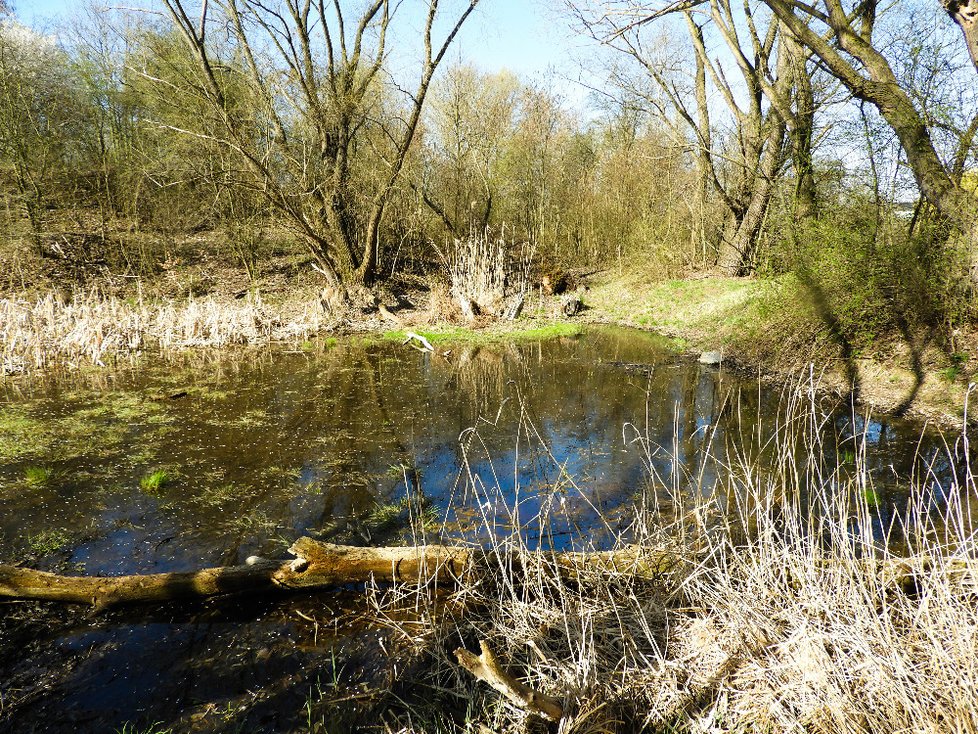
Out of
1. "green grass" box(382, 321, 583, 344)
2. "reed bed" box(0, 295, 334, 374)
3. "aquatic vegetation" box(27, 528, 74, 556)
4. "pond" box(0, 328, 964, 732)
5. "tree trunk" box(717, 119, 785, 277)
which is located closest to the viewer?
"pond" box(0, 328, 964, 732)

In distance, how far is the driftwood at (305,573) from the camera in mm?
2924

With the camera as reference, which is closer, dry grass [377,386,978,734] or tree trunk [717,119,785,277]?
dry grass [377,386,978,734]

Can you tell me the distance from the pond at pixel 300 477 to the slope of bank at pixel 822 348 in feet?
1.86

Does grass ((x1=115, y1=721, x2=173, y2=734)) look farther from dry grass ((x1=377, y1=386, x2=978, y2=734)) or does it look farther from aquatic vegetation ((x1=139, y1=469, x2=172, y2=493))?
aquatic vegetation ((x1=139, y1=469, x2=172, y2=493))

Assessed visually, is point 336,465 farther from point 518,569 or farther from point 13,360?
point 13,360

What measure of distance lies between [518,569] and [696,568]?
936mm

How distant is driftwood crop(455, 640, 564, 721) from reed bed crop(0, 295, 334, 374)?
8.64m

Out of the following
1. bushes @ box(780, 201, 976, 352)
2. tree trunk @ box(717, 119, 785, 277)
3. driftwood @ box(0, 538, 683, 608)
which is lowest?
driftwood @ box(0, 538, 683, 608)

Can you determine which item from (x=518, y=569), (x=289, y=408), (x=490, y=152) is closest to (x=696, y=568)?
(x=518, y=569)

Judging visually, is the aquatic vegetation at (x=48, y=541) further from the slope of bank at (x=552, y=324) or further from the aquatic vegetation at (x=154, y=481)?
the slope of bank at (x=552, y=324)

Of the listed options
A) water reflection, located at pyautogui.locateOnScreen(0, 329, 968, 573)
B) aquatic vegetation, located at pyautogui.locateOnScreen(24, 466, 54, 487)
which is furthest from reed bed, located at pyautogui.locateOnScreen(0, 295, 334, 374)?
aquatic vegetation, located at pyautogui.locateOnScreen(24, 466, 54, 487)

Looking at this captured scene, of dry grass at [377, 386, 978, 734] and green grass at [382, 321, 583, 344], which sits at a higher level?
green grass at [382, 321, 583, 344]

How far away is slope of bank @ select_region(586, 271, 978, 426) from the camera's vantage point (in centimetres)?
631

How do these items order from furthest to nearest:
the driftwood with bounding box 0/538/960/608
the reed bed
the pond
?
the reed bed, the driftwood with bounding box 0/538/960/608, the pond
